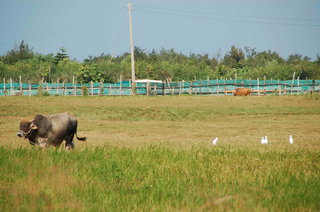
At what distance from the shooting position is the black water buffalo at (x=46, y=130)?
15617mm

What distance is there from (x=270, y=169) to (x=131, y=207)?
415 centimetres

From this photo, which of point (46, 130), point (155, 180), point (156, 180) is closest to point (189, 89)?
point (46, 130)

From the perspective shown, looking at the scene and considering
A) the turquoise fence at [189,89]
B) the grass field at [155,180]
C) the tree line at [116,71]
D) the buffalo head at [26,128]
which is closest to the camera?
the grass field at [155,180]

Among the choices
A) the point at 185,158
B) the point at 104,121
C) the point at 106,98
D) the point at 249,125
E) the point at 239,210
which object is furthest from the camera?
the point at 106,98

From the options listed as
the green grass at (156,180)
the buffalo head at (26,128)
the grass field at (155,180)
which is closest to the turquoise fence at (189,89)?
the buffalo head at (26,128)

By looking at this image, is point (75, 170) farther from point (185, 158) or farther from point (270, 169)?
point (270, 169)

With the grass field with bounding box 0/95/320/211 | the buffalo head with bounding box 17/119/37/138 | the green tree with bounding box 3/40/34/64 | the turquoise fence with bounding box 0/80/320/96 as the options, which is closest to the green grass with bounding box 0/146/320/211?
the grass field with bounding box 0/95/320/211

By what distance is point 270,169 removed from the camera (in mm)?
10867

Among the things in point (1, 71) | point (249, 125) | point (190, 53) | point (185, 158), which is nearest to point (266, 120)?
point (249, 125)

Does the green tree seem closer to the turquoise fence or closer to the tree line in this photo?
the tree line

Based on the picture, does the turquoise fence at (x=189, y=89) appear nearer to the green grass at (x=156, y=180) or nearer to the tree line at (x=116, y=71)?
the tree line at (x=116, y=71)

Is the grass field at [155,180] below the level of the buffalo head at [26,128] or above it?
below

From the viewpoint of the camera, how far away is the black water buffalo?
15617 millimetres

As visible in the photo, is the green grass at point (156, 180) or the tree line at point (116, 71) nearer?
the green grass at point (156, 180)
